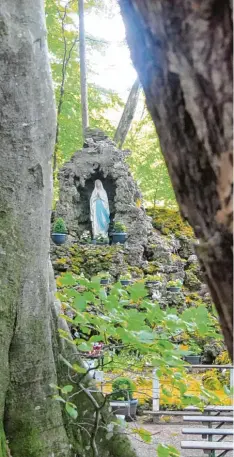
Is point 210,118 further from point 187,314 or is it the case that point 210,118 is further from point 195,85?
point 187,314

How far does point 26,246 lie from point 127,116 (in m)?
15.0

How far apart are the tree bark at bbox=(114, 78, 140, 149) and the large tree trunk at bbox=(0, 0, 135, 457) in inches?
565

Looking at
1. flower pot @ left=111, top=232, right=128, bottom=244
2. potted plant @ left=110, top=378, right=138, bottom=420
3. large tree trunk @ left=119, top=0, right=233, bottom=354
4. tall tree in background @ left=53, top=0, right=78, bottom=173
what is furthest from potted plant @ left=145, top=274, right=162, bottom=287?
large tree trunk @ left=119, top=0, right=233, bottom=354

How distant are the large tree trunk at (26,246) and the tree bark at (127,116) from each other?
A: 1434cm

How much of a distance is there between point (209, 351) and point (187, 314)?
8823mm

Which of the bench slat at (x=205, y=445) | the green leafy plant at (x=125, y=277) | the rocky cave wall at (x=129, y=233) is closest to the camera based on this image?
the bench slat at (x=205, y=445)

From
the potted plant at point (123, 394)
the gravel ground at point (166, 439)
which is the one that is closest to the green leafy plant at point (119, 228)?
the potted plant at point (123, 394)

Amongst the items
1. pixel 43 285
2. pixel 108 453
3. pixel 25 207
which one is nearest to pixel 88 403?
pixel 108 453

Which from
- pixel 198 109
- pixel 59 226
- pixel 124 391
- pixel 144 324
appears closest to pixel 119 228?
pixel 59 226

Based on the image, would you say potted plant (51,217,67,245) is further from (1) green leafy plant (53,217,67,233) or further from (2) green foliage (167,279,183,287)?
(2) green foliage (167,279,183,287)

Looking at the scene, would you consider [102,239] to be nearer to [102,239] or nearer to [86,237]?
[102,239]

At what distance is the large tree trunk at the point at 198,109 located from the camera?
702mm

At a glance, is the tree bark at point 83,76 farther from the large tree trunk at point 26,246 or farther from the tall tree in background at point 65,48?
the large tree trunk at point 26,246

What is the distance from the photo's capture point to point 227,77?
695 mm
